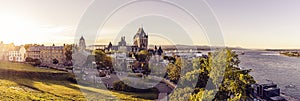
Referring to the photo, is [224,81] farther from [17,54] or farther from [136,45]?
[136,45]

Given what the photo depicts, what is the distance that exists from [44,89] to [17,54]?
489cm

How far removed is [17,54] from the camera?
1014cm

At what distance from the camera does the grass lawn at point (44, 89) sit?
5.54 meters

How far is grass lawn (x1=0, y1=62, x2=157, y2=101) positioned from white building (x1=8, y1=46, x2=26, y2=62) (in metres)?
1.24

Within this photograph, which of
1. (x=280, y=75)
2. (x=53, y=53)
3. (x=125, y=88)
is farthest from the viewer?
(x=280, y=75)

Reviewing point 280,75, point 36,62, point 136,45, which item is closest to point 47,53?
point 36,62

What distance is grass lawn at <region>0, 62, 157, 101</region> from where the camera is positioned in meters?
5.54

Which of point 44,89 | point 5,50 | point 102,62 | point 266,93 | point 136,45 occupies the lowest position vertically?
point 266,93

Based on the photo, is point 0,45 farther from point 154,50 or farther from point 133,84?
point 154,50

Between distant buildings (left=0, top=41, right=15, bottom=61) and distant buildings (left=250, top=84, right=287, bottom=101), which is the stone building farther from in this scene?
distant buildings (left=250, top=84, right=287, bottom=101)

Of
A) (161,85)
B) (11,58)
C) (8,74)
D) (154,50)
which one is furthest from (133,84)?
(154,50)

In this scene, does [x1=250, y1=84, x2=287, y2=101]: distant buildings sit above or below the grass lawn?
below

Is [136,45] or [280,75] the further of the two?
[136,45]

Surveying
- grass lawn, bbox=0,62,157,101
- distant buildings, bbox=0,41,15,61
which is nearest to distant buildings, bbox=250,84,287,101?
grass lawn, bbox=0,62,157,101
